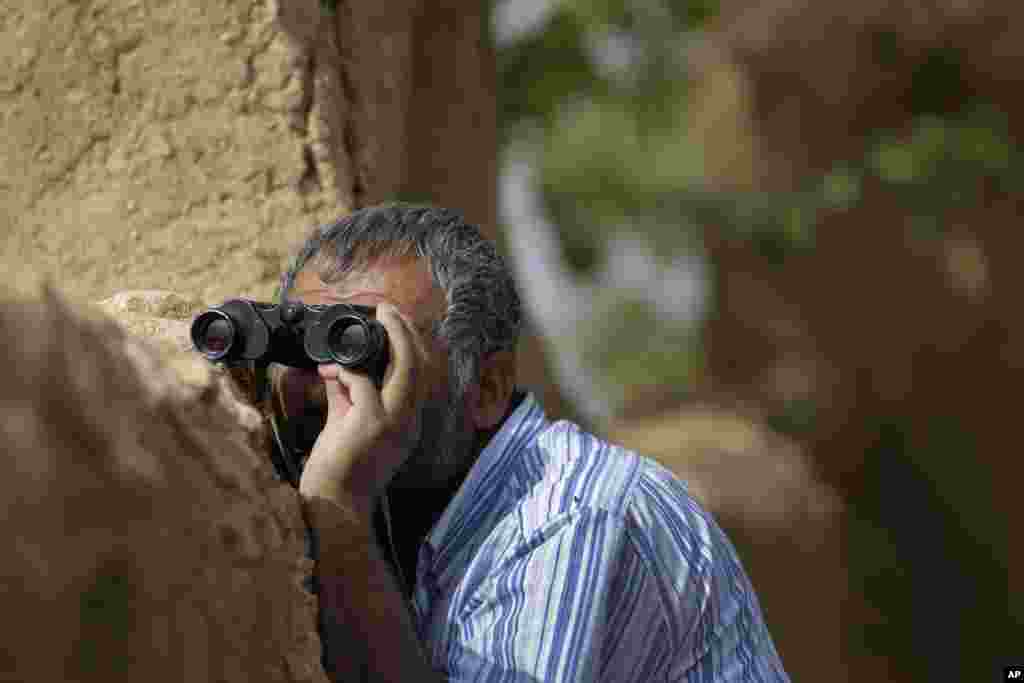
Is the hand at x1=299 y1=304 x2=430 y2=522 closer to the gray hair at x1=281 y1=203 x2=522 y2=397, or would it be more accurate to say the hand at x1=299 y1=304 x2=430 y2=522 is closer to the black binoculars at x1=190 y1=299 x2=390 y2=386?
the black binoculars at x1=190 y1=299 x2=390 y2=386

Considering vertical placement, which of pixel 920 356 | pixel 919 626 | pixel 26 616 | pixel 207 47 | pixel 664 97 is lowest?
pixel 919 626

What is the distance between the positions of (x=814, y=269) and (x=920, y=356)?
44.3 inches

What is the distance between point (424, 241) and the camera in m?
3.18

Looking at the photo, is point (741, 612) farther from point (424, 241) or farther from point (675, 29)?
point (675, 29)

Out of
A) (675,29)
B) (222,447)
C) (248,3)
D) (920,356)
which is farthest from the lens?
(675,29)

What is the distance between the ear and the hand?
30cm

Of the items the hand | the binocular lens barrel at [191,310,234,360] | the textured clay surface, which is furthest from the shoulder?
the textured clay surface

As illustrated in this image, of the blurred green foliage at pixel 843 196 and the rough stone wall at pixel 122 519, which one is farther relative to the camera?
the blurred green foliage at pixel 843 196

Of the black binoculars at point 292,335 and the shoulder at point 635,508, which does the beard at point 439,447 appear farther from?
the black binoculars at point 292,335

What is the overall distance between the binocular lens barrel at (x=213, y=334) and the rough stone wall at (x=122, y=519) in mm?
536

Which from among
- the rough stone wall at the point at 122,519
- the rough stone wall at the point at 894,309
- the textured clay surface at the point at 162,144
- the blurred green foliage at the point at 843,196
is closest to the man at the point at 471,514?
the rough stone wall at the point at 122,519

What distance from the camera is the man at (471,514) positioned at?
8.43ft

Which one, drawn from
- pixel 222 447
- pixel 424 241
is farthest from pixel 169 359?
pixel 424 241

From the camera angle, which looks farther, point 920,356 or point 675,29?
point 675,29
